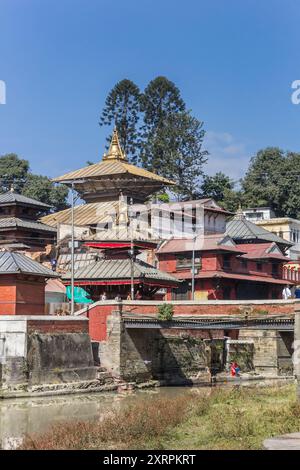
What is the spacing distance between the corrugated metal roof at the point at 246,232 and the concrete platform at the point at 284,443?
56920 mm

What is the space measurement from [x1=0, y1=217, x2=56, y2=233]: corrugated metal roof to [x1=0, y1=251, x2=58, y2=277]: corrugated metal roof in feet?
73.9

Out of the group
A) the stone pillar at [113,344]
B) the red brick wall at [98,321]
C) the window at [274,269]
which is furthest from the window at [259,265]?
the stone pillar at [113,344]

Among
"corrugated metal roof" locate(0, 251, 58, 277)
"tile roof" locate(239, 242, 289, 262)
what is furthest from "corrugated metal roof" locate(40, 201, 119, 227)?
"corrugated metal roof" locate(0, 251, 58, 277)

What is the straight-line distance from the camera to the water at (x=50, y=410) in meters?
30.7

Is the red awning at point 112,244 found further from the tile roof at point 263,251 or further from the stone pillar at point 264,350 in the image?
the tile roof at point 263,251

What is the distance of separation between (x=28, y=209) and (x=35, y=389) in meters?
35.8

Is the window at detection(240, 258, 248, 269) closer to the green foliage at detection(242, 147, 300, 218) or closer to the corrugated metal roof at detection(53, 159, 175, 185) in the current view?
the corrugated metal roof at detection(53, 159, 175, 185)

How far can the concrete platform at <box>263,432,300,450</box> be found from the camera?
64.7 feet

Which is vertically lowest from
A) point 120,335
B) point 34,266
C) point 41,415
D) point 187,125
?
point 41,415

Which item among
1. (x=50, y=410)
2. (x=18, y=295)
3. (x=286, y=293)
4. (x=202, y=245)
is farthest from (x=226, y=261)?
(x=50, y=410)

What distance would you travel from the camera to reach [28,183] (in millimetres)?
112625

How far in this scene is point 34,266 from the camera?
160 feet
